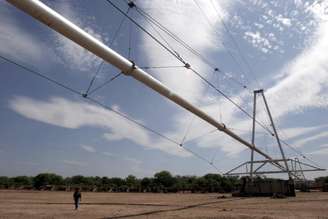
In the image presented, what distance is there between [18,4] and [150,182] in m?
110

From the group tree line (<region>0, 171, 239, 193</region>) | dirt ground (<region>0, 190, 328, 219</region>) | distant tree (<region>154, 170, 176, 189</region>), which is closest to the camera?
dirt ground (<region>0, 190, 328, 219</region>)

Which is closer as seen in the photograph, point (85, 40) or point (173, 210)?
point (85, 40)

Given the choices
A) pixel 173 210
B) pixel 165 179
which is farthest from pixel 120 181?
pixel 173 210

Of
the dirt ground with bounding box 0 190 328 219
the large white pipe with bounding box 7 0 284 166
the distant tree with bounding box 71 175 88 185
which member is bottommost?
the dirt ground with bounding box 0 190 328 219

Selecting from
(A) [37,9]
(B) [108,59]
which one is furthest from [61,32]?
(B) [108,59]

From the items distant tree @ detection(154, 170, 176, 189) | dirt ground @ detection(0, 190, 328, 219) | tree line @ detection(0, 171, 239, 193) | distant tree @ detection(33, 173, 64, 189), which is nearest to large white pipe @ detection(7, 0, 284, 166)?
dirt ground @ detection(0, 190, 328, 219)

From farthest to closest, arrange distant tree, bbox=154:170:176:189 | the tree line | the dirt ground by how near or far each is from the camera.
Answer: distant tree, bbox=154:170:176:189
the tree line
the dirt ground

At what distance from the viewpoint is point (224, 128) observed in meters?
33.1

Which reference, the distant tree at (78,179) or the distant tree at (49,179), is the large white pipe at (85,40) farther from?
the distant tree at (78,179)

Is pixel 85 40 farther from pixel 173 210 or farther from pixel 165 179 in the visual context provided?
pixel 165 179

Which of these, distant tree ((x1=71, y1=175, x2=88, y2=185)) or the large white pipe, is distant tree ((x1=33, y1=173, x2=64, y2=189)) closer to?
distant tree ((x1=71, y1=175, x2=88, y2=185))

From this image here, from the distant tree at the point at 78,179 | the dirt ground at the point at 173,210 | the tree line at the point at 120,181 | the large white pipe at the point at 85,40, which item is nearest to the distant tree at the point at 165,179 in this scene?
the tree line at the point at 120,181

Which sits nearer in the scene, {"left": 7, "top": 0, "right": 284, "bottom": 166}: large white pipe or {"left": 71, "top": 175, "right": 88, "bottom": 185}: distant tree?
{"left": 7, "top": 0, "right": 284, "bottom": 166}: large white pipe

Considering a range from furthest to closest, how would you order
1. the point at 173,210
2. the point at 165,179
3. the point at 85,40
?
the point at 165,179 → the point at 173,210 → the point at 85,40
